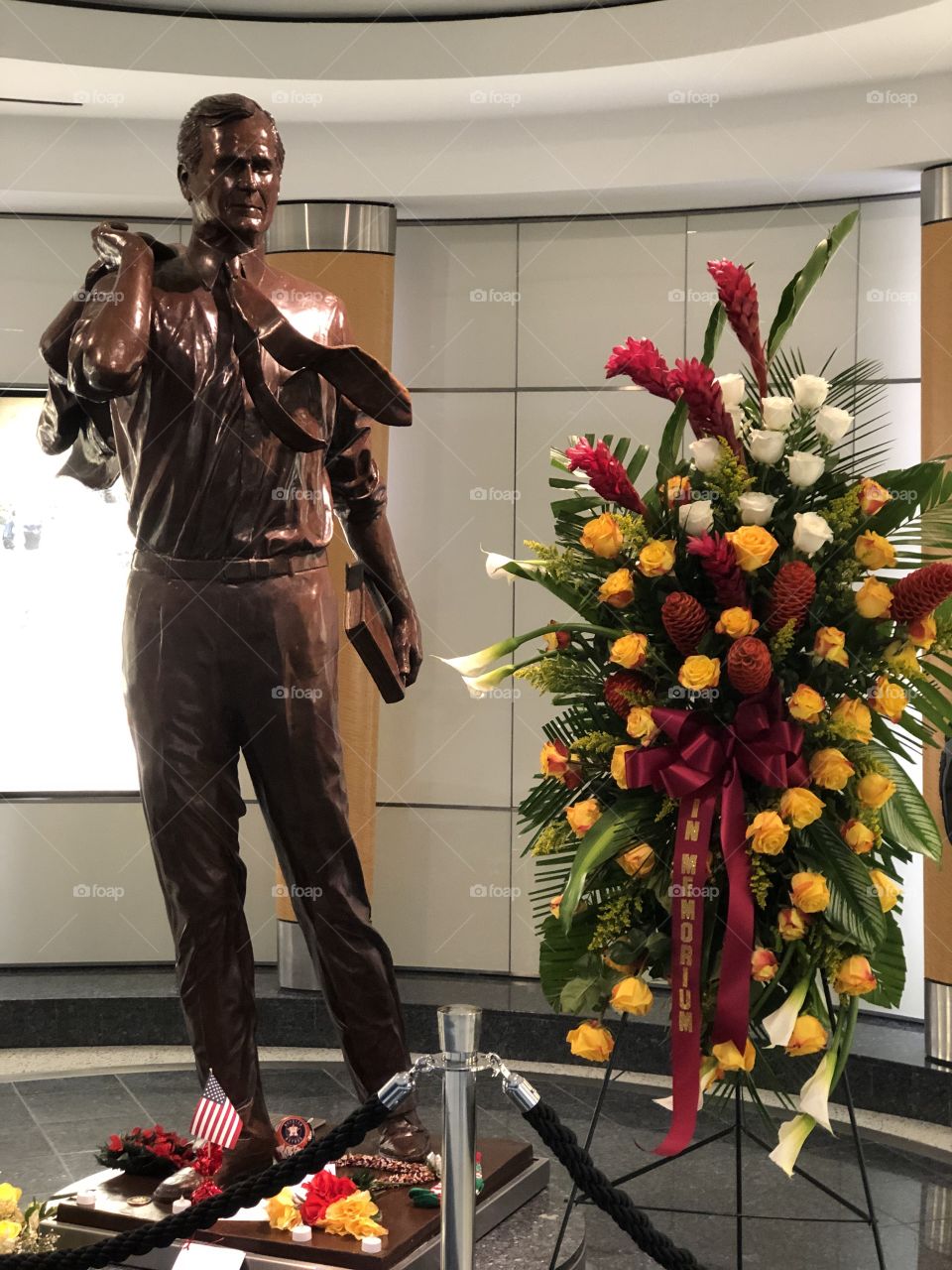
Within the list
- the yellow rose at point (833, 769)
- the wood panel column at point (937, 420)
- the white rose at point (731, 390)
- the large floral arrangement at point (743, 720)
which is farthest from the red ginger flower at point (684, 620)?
the wood panel column at point (937, 420)

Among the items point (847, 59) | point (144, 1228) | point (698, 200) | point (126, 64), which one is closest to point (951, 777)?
point (144, 1228)

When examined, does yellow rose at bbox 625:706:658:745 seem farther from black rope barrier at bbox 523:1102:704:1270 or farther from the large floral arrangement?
black rope barrier at bbox 523:1102:704:1270

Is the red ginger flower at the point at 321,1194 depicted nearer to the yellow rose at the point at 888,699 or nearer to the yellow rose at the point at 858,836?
the yellow rose at the point at 858,836

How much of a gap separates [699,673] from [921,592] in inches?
18.5

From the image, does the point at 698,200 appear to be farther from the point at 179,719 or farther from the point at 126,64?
the point at 179,719

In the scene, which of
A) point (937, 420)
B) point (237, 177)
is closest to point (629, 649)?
point (237, 177)

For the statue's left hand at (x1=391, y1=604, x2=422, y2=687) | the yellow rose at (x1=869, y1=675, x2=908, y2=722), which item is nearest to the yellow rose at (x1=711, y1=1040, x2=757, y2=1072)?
the yellow rose at (x1=869, y1=675, x2=908, y2=722)

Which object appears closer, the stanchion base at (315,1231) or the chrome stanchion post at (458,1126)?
the chrome stanchion post at (458,1126)

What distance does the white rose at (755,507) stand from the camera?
9.70 feet

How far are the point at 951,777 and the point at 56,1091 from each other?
327cm

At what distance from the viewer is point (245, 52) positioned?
582 cm

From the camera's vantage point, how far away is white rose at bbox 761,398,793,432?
3.00m

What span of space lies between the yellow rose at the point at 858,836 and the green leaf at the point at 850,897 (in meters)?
0.02

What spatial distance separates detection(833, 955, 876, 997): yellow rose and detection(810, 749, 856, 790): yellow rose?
34 centimetres
